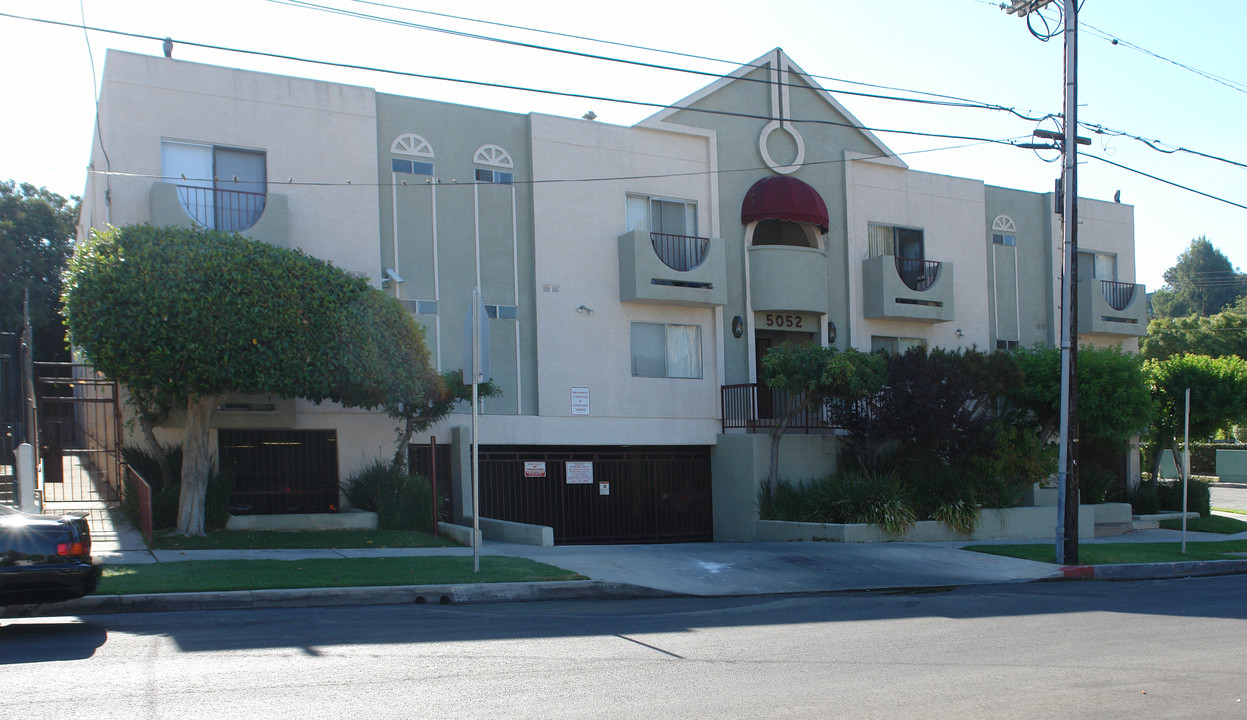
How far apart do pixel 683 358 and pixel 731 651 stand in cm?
1486

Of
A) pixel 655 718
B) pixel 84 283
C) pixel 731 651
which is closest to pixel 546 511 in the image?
pixel 84 283

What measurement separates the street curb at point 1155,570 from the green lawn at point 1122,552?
0.83 ft

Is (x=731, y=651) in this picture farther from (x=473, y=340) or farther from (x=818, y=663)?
(x=473, y=340)

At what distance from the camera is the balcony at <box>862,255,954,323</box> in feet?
83.5

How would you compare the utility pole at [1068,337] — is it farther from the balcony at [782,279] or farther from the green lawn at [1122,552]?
the balcony at [782,279]

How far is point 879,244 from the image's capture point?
26562mm

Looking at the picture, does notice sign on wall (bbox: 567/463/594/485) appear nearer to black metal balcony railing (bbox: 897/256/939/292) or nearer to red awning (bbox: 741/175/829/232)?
red awning (bbox: 741/175/829/232)

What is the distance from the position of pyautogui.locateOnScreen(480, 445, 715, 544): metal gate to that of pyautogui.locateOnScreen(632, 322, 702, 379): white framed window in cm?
180

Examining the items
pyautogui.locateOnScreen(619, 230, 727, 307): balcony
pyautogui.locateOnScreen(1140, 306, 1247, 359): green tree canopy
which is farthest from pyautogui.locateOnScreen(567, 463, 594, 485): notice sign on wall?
pyautogui.locateOnScreen(1140, 306, 1247, 359): green tree canopy

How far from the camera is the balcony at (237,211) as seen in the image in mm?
18250

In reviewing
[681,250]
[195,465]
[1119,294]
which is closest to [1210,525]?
[1119,294]

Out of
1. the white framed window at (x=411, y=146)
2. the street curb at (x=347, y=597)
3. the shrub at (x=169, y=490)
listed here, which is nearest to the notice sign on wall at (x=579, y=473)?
the shrub at (x=169, y=490)

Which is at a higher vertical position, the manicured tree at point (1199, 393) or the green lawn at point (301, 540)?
the manicured tree at point (1199, 393)

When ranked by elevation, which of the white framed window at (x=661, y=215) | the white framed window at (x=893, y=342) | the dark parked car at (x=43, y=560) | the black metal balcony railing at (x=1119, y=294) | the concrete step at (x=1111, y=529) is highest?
the white framed window at (x=661, y=215)
